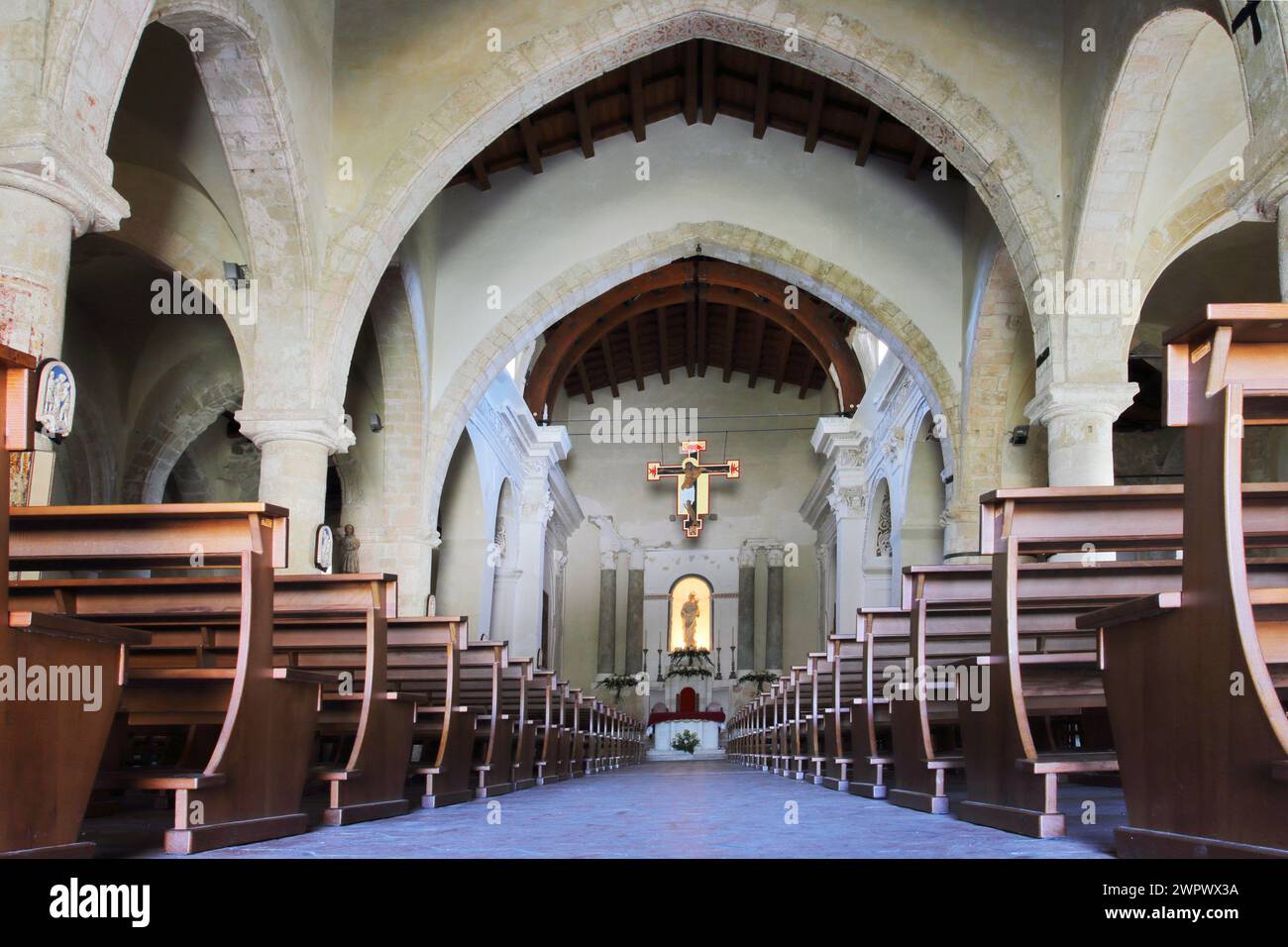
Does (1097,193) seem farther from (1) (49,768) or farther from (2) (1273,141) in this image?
(1) (49,768)

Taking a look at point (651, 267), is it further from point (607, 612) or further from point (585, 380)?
point (607, 612)

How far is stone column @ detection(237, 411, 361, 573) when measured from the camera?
26.5ft

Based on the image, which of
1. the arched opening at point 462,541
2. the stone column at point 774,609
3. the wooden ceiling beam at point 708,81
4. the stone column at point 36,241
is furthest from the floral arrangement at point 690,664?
the stone column at point 36,241

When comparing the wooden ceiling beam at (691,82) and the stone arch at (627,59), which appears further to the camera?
the wooden ceiling beam at (691,82)

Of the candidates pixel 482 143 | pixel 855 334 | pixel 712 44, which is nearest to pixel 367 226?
pixel 482 143

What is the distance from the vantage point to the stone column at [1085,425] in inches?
311

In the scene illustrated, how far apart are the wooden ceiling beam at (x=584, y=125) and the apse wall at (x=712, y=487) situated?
11.7 metres

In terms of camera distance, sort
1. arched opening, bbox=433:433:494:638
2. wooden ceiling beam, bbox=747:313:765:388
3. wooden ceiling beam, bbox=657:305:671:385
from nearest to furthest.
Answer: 1. arched opening, bbox=433:433:494:638
2. wooden ceiling beam, bbox=657:305:671:385
3. wooden ceiling beam, bbox=747:313:765:388

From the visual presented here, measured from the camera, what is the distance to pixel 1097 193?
305 inches

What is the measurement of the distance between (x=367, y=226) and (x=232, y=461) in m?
5.90

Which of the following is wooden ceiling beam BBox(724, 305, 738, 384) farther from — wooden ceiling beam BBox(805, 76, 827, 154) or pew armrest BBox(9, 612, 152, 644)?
pew armrest BBox(9, 612, 152, 644)

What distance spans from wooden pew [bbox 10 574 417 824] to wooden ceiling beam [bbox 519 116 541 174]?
25.1 ft

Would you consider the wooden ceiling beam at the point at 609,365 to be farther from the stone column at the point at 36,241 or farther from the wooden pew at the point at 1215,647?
the wooden pew at the point at 1215,647

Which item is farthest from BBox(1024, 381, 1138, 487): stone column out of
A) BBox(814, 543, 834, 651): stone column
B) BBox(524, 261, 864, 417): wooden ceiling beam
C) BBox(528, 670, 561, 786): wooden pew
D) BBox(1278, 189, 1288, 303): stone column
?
BBox(814, 543, 834, 651): stone column
